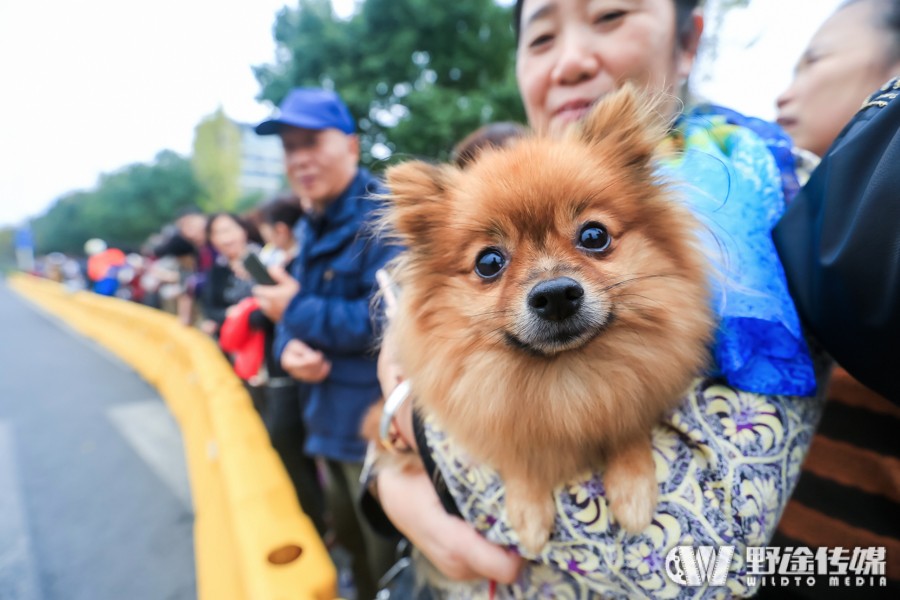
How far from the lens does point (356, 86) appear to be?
12633mm

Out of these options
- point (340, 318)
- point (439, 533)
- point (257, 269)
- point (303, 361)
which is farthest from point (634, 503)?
point (257, 269)

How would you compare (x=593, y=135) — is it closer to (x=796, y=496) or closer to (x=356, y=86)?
(x=796, y=496)

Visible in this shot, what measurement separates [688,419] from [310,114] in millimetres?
2845

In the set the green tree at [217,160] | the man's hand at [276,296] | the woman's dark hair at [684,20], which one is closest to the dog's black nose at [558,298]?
the woman's dark hair at [684,20]

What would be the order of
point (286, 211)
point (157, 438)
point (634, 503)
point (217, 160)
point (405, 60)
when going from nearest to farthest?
point (634, 503), point (286, 211), point (157, 438), point (405, 60), point (217, 160)

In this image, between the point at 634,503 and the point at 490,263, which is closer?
the point at 634,503

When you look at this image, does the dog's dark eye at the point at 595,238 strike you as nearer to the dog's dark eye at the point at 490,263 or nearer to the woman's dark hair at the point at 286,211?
the dog's dark eye at the point at 490,263

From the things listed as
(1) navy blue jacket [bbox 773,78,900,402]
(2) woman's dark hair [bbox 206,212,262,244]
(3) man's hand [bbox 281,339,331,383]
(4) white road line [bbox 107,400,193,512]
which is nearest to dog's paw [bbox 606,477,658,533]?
(1) navy blue jacket [bbox 773,78,900,402]

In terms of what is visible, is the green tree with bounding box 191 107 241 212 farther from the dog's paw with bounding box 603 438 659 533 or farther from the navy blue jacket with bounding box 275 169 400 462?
the dog's paw with bounding box 603 438 659 533

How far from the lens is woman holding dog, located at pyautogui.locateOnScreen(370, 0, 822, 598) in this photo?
3.22ft

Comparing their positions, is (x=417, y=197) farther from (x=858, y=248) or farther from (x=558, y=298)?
(x=858, y=248)

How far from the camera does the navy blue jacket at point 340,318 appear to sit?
2.63 m

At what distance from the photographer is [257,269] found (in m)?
3.07

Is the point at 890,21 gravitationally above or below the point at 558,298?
above
